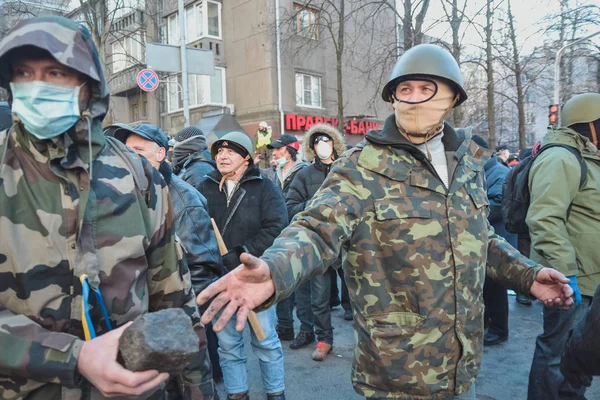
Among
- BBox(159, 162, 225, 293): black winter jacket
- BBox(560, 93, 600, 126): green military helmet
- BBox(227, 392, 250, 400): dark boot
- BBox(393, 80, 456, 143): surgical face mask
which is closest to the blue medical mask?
BBox(393, 80, 456, 143): surgical face mask

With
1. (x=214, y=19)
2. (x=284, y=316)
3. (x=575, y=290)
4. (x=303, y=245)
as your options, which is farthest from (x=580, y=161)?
(x=214, y=19)

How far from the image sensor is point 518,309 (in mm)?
5793

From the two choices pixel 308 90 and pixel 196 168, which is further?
pixel 308 90

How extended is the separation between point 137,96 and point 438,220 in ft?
78.3

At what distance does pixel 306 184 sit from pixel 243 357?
216 centimetres

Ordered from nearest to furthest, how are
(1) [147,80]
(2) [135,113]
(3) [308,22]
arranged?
(1) [147,80]
(3) [308,22]
(2) [135,113]

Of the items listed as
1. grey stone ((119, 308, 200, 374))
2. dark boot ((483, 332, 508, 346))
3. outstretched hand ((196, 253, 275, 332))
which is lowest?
dark boot ((483, 332, 508, 346))

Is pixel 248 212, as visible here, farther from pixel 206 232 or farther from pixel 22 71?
pixel 22 71

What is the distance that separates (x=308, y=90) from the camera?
765 inches

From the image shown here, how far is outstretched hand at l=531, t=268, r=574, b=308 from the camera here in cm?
208

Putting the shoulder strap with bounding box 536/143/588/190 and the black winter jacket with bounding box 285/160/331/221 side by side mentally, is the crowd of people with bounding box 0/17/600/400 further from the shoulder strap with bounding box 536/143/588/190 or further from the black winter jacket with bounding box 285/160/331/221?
the black winter jacket with bounding box 285/160/331/221

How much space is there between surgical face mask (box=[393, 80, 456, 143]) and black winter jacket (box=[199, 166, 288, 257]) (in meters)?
1.71

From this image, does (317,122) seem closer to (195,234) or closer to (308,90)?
(308,90)

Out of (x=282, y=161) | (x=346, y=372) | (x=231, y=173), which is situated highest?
(x=282, y=161)
